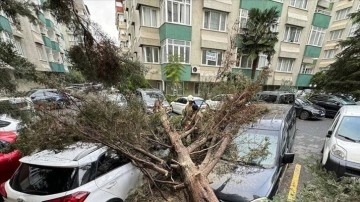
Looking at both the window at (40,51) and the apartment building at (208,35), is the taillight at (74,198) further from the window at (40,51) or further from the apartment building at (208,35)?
the window at (40,51)

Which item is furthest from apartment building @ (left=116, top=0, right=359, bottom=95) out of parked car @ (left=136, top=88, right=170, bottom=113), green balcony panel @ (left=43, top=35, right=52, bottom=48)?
green balcony panel @ (left=43, top=35, right=52, bottom=48)

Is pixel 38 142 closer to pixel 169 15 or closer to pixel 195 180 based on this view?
pixel 195 180

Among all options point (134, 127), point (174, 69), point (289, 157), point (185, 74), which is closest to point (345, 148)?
point (289, 157)

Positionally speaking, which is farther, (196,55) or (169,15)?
(196,55)

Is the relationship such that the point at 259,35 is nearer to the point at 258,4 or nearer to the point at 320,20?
the point at 258,4

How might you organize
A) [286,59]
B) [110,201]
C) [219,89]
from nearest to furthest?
[110,201] → [219,89] → [286,59]

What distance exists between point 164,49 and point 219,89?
11429 millimetres

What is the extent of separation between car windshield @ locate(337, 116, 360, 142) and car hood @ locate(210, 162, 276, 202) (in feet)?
8.78

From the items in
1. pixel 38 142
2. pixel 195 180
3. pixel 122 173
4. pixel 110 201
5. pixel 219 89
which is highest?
pixel 219 89

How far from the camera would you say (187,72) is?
16.0 metres

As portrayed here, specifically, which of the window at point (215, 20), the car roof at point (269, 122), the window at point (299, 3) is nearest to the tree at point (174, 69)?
the window at point (215, 20)

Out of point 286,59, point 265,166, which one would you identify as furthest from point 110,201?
point 286,59

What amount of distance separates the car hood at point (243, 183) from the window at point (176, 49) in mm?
12481

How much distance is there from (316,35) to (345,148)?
21649mm
